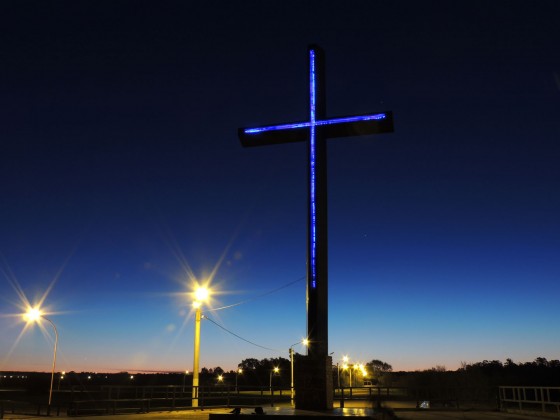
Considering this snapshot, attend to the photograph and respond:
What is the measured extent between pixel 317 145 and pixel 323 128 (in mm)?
726

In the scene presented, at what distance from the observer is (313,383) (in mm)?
18438

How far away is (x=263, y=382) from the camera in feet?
429

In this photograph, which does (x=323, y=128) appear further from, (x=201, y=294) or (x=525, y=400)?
(x=525, y=400)

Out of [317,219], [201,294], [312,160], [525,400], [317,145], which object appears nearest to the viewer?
[317,219]

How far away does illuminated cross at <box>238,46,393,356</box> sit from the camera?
63.6 ft

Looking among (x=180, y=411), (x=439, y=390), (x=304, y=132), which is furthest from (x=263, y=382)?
(x=304, y=132)

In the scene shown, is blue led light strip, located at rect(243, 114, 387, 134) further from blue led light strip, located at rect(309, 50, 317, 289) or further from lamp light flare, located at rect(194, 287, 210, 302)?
lamp light flare, located at rect(194, 287, 210, 302)

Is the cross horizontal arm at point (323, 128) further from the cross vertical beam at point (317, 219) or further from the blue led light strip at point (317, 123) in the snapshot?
the cross vertical beam at point (317, 219)

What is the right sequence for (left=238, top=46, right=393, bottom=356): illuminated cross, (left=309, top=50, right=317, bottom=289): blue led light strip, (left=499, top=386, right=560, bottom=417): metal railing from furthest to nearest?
1. (left=499, top=386, right=560, bottom=417): metal railing
2. (left=309, top=50, right=317, bottom=289): blue led light strip
3. (left=238, top=46, right=393, bottom=356): illuminated cross

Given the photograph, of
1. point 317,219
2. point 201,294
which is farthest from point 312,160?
point 201,294

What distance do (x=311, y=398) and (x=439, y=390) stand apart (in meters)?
22.8

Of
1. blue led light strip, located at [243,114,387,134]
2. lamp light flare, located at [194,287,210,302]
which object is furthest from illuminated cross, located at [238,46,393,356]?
lamp light flare, located at [194,287,210,302]

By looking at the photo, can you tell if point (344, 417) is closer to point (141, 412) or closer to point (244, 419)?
point (244, 419)

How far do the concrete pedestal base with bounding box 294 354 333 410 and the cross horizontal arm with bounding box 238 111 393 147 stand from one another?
871 centimetres
